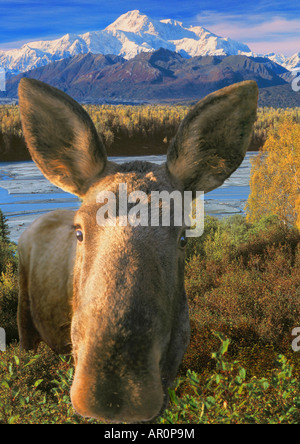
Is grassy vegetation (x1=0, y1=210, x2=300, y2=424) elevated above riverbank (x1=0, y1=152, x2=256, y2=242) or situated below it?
above

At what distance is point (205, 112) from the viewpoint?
291 centimetres

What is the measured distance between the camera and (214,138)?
3193 mm

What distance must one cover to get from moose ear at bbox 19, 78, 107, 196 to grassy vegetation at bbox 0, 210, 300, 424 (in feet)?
5.62

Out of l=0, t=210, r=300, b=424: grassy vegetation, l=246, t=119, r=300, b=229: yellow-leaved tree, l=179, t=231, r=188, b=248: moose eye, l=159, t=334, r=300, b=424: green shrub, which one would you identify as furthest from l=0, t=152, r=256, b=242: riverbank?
l=179, t=231, r=188, b=248: moose eye

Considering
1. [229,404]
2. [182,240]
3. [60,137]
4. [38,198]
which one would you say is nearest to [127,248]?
[182,240]

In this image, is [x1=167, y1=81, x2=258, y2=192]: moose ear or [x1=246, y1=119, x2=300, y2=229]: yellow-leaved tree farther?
[x1=246, y1=119, x2=300, y2=229]: yellow-leaved tree

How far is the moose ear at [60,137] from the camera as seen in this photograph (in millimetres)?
2965

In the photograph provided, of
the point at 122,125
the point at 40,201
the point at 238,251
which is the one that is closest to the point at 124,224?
the point at 238,251

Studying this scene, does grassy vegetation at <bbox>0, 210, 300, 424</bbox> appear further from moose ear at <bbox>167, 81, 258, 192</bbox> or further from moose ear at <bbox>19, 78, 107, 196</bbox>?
moose ear at <bbox>19, 78, 107, 196</bbox>

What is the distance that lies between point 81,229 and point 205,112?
1.27 metres

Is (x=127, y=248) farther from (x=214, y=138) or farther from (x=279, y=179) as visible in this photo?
(x=279, y=179)

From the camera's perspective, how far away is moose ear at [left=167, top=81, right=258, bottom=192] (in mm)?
2895

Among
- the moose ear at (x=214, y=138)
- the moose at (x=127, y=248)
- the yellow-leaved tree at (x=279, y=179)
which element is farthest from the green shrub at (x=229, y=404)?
the yellow-leaved tree at (x=279, y=179)

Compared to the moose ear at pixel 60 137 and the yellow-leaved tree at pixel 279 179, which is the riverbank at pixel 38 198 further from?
the moose ear at pixel 60 137
